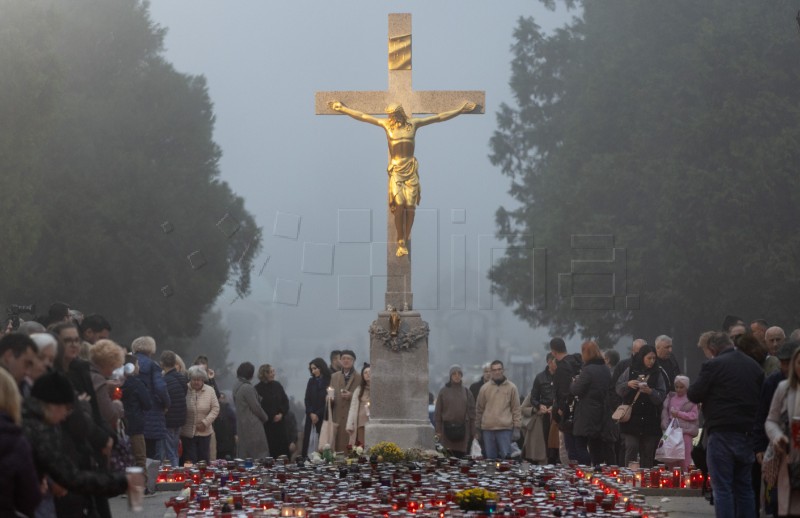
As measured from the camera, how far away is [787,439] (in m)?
9.30

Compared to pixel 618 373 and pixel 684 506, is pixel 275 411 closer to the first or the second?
pixel 618 373

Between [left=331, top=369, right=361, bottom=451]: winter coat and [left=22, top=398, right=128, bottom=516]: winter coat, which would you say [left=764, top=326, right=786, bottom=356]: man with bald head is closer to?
[left=331, top=369, right=361, bottom=451]: winter coat

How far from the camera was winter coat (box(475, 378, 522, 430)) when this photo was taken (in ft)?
63.2

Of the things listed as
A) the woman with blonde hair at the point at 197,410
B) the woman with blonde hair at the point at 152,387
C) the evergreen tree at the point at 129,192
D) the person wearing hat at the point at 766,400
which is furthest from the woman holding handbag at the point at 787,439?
the evergreen tree at the point at 129,192

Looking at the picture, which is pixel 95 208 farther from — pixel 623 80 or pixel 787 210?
pixel 787 210

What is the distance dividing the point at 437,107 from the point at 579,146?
2267 centimetres

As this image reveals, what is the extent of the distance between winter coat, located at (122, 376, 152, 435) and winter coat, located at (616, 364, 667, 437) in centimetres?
538

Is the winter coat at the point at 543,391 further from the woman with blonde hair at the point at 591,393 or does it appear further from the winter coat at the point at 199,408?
the winter coat at the point at 199,408

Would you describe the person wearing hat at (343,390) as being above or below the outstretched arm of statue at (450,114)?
below

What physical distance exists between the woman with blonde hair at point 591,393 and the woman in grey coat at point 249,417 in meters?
4.17

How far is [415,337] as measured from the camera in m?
18.7

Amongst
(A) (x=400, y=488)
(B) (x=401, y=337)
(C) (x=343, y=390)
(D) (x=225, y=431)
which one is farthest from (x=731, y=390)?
(D) (x=225, y=431)

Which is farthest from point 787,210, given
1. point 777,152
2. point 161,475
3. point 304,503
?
point 304,503

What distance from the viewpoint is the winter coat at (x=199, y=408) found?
17656 millimetres
